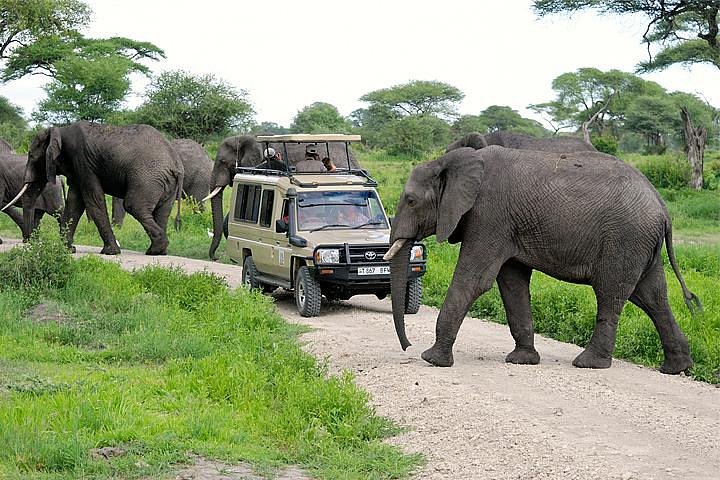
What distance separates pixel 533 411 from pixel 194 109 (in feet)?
102

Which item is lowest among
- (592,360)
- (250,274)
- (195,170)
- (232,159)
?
(250,274)

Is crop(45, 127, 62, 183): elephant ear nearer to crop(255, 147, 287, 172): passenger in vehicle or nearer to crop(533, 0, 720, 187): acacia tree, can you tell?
crop(255, 147, 287, 172): passenger in vehicle

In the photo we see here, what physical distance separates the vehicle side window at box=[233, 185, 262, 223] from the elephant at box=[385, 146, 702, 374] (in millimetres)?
4571

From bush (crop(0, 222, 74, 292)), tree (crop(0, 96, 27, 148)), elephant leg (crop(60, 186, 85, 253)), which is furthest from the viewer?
tree (crop(0, 96, 27, 148))

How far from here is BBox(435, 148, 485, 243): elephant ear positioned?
32.5 ft

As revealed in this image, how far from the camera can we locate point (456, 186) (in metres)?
9.99

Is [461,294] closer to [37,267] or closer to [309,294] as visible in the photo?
[309,294]

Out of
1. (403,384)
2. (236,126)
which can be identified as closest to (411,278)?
(403,384)

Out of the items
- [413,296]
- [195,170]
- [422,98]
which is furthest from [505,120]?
[413,296]

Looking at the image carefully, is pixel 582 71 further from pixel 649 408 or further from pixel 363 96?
pixel 649 408

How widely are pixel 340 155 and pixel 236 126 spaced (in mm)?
19625

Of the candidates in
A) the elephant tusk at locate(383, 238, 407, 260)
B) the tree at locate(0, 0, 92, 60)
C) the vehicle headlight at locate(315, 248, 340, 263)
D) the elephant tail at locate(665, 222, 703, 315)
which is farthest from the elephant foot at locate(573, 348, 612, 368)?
the tree at locate(0, 0, 92, 60)

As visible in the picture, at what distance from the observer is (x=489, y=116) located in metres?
61.0

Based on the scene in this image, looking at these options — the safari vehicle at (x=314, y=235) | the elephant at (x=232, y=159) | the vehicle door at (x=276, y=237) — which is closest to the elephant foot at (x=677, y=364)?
the safari vehicle at (x=314, y=235)
